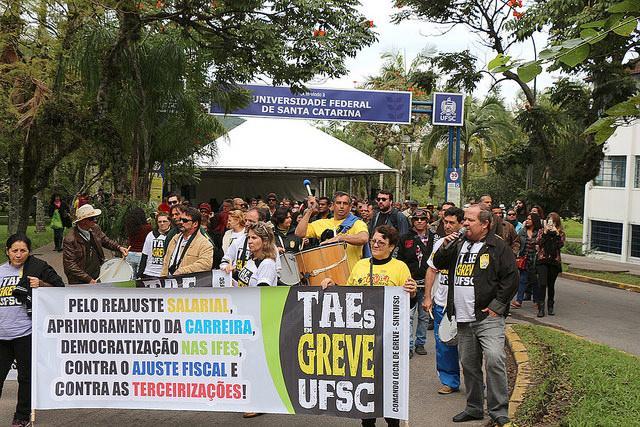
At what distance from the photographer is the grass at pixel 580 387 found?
5809mm

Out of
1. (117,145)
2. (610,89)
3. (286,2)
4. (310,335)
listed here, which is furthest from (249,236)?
(610,89)

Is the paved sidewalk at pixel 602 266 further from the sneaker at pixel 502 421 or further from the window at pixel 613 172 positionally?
the sneaker at pixel 502 421

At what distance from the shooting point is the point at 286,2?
505 inches

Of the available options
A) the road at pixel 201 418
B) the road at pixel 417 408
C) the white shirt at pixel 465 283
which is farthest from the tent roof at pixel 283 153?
the white shirt at pixel 465 283

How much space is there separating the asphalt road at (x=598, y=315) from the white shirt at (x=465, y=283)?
15.9ft

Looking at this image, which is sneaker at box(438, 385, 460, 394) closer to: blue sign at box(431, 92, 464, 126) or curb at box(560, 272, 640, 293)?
curb at box(560, 272, 640, 293)

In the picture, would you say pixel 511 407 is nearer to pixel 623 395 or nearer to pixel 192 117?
pixel 623 395

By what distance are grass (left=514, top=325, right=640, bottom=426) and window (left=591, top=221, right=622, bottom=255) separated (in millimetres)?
24453

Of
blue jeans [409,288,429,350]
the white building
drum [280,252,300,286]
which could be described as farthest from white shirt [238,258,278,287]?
the white building

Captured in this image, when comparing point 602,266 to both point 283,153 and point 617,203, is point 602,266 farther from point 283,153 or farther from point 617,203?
point 283,153

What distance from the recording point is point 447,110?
22.7 m

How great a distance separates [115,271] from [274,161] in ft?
65.1

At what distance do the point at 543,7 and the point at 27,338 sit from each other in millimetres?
11612

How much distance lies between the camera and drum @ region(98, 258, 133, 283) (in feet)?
26.5
